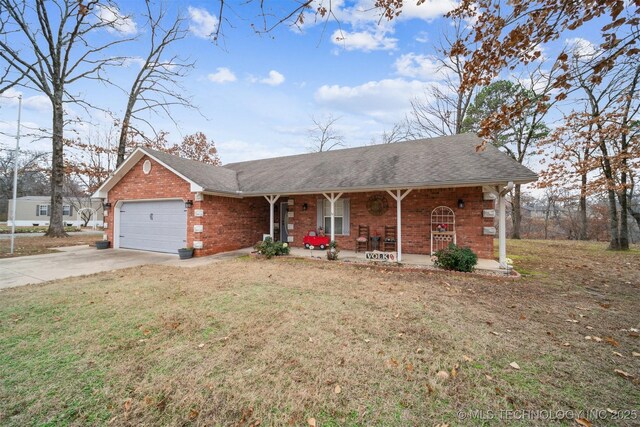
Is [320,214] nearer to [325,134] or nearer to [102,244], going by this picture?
[102,244]

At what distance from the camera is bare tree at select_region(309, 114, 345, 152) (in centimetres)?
2575

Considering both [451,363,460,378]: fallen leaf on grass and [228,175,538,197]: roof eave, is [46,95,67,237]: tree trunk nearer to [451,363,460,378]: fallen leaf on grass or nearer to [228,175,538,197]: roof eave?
[228,175,538,197]: roof eave

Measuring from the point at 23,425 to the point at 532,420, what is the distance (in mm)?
→ 4273

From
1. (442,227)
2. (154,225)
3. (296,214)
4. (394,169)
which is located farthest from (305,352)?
(154,225)

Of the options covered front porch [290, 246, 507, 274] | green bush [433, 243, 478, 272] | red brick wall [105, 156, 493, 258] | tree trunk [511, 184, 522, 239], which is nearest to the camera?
green bush [433, 243, 478, 272]

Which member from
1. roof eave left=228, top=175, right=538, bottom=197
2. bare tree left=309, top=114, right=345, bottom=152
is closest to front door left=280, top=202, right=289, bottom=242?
roof eave left=228, top=175, right=538, bottom=197

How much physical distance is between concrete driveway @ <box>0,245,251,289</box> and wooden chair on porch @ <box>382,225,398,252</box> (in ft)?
19.0

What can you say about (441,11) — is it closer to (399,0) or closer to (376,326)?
(399,0)

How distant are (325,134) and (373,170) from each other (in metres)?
17.9

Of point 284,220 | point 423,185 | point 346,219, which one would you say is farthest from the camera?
point 284,220

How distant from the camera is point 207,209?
9945mm

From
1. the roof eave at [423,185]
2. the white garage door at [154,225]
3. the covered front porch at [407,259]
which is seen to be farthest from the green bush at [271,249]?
the white garage door at [154,225]

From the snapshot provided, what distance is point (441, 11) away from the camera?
5.02 meters

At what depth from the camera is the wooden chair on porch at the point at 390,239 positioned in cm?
956
